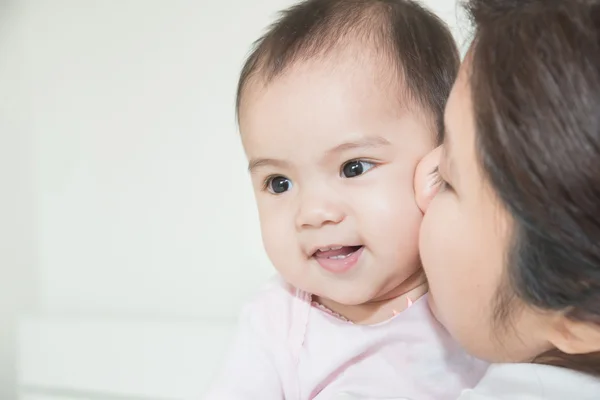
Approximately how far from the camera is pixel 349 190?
0.83 metres

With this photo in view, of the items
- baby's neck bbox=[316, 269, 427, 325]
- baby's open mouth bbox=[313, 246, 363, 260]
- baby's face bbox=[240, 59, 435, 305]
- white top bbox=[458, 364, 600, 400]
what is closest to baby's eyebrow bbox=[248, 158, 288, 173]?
baby's face bbox=[240, 59, 435, 305]

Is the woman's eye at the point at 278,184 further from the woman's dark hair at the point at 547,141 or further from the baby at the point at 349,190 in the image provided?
the woman's dark hair at the point at 547,141

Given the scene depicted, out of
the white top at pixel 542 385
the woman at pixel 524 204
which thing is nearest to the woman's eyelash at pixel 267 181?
the woman at pixel 524 204

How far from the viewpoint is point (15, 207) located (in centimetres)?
187

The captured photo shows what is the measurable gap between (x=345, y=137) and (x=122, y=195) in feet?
3.42

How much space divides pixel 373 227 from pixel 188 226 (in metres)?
0.91

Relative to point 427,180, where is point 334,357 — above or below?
below

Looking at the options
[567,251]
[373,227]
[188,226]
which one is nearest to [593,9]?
[567,251]

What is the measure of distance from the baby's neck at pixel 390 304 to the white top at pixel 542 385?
0.77 ft

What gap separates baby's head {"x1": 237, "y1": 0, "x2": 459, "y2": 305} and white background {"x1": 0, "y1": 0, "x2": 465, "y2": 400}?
598 millimetres

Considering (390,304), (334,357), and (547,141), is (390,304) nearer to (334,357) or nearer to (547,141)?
(334,357)

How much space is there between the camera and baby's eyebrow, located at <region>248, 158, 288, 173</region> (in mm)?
861

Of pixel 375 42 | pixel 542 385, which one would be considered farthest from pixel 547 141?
pixel 375 42

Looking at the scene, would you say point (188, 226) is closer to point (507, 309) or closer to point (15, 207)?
point (15, 207)
